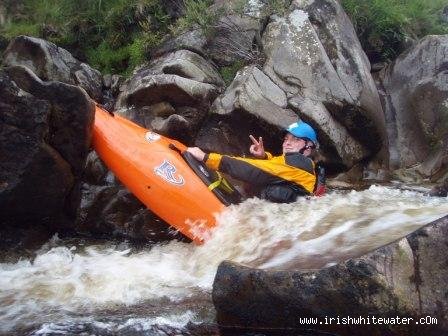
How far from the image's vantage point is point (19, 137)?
164 inches

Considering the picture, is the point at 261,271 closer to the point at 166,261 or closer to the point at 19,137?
the point at 166,261

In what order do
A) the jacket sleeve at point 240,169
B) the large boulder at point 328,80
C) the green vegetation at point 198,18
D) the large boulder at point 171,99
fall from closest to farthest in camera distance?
the jacket sleeve at point 240,169
the large boulder at point 171,99
the large boulder at point 328,80
the green vegetation at point 198,18

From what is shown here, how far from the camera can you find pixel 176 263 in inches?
169

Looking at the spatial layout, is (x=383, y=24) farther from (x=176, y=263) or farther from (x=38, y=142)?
(x=38, y=142)

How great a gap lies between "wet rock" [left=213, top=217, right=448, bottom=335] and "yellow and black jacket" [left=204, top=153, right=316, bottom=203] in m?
2.24

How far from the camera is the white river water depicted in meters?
3.06

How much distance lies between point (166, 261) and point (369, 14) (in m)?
5.51

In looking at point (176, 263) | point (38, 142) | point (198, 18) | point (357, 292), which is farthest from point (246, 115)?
point (357, 292)

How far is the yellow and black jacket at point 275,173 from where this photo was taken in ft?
16.6

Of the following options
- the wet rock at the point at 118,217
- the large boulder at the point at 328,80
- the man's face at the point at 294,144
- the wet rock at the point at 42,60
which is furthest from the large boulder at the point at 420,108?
the wet rock at the point at 42,60

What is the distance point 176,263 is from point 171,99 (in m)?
2.57

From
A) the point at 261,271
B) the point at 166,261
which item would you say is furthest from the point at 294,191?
the point at 261,271

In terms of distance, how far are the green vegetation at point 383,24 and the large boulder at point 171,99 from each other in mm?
2928

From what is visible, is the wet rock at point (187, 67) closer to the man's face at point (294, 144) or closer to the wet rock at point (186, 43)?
the wet rock at point (186, 43)
